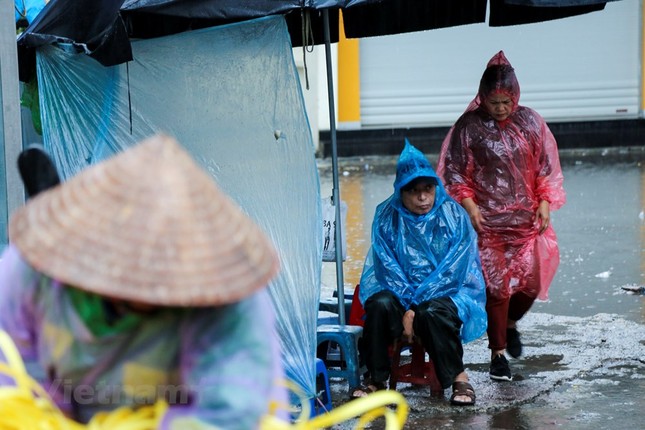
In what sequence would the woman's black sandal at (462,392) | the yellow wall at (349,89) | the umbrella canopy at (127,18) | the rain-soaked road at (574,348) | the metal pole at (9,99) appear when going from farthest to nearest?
the yellow wall at (349,89)
the woman's black sandal at (462,392)
the rain-soaked road at (574,348)
the umbrella canopy at (127,18)
the metal pole at (9,99)

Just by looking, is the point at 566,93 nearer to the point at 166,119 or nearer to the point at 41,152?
the point at 166,119

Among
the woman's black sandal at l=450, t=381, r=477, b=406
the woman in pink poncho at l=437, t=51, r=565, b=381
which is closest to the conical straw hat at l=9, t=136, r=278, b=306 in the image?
the woman's black sandal at l=450, t=381, r=477, b=406

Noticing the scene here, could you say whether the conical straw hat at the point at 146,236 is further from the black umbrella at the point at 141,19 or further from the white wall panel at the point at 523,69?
the white wall panel at the point at 523,69

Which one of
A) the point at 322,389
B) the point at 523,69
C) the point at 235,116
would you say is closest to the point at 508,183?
the point at 322,389

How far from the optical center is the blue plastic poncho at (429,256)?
5.35 m

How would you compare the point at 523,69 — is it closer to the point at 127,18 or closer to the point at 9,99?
the point at 127,18

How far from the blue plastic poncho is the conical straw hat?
3526 mm

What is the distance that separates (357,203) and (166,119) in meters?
8.52

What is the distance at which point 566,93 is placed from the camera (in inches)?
765

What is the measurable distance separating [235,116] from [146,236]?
3.28 meters

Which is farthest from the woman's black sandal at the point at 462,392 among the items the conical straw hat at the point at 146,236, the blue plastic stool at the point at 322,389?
the conical straw hat at the point at 146,236

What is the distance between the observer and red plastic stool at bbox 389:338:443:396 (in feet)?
17.9

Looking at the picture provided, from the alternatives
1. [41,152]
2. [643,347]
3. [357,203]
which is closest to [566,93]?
[357,203]

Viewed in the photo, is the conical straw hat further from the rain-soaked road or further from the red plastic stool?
the red plastic stool
